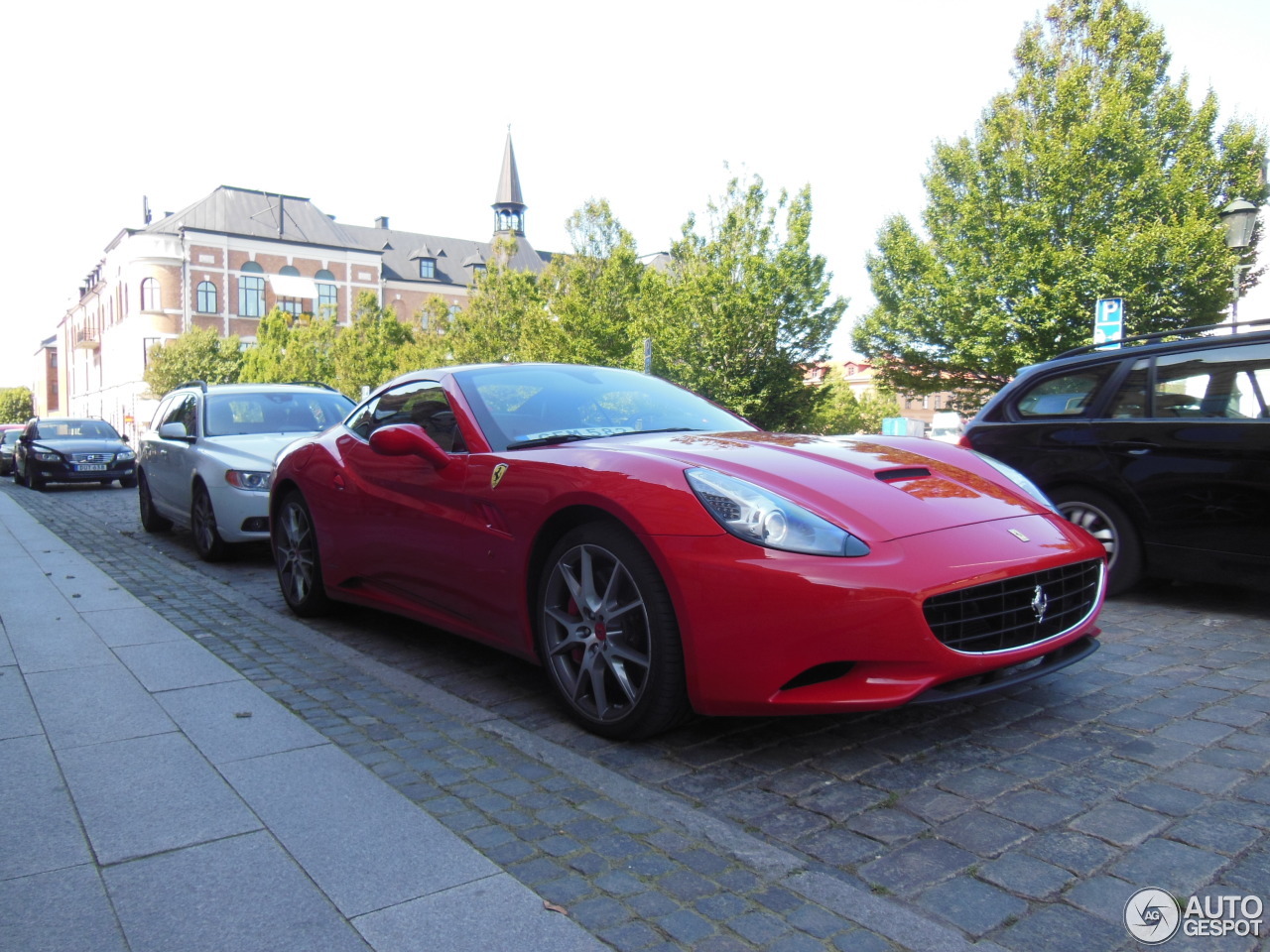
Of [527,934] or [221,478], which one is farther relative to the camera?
[221,478]

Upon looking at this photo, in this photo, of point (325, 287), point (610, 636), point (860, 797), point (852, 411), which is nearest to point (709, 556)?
point (610, 636)

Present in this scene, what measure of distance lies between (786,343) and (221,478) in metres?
18.6

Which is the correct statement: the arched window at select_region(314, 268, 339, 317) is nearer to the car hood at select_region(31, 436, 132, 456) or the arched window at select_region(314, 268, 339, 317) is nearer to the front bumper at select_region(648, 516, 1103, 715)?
the car hood at select_region(31, 436, 132, 456)

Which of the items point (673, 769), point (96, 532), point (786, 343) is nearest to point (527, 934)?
point (673, 769)

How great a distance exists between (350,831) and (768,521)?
1537mm

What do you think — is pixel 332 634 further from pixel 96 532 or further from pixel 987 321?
pixel 987 321

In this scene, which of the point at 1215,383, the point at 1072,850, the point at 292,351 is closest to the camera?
the point at 1072,850

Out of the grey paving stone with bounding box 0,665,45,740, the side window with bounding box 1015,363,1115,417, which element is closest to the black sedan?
the grey paving stone with bounding box 0,665,45,740

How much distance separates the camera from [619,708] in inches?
133

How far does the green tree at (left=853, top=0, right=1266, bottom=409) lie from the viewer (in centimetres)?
2273

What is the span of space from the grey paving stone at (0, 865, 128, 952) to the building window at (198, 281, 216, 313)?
238 ft

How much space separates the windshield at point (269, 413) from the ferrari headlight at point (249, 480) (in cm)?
95

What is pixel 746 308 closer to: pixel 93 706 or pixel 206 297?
pixel 93 706

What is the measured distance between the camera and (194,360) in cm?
6094
